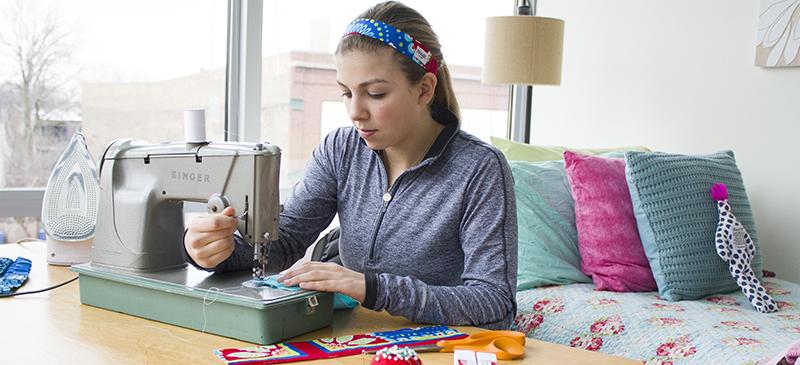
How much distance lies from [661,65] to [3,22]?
235 centimetres

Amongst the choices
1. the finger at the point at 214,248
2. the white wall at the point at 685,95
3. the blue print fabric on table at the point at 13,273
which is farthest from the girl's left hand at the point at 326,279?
the white wall at the point at 685,95

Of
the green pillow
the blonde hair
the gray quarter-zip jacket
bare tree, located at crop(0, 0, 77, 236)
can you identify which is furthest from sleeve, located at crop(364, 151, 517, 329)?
bare tree, located at crop(0, 0, 77, 236)

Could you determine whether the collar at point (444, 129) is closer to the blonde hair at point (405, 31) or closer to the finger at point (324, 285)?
the blonde hair at point (405, 31)

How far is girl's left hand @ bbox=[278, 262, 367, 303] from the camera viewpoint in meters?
1.28

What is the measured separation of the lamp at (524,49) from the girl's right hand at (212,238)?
200cm

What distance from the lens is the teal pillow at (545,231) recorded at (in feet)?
8.29

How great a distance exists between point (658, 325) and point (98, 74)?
69.5 inches

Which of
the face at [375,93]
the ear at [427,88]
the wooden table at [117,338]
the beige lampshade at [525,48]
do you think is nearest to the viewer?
the wooden table at [117,338]

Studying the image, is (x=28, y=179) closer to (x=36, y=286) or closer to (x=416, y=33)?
(x=36, y=286)

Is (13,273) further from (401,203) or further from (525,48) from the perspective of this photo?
(525,48)

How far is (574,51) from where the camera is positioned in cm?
367

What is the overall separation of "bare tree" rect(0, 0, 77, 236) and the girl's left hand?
1435 millimetres

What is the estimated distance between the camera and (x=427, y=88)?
1583 mm

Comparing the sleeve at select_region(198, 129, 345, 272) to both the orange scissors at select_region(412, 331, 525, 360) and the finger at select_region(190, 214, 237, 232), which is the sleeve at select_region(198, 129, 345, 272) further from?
the orange scissors at select_region(412, 331, 525, 360)
